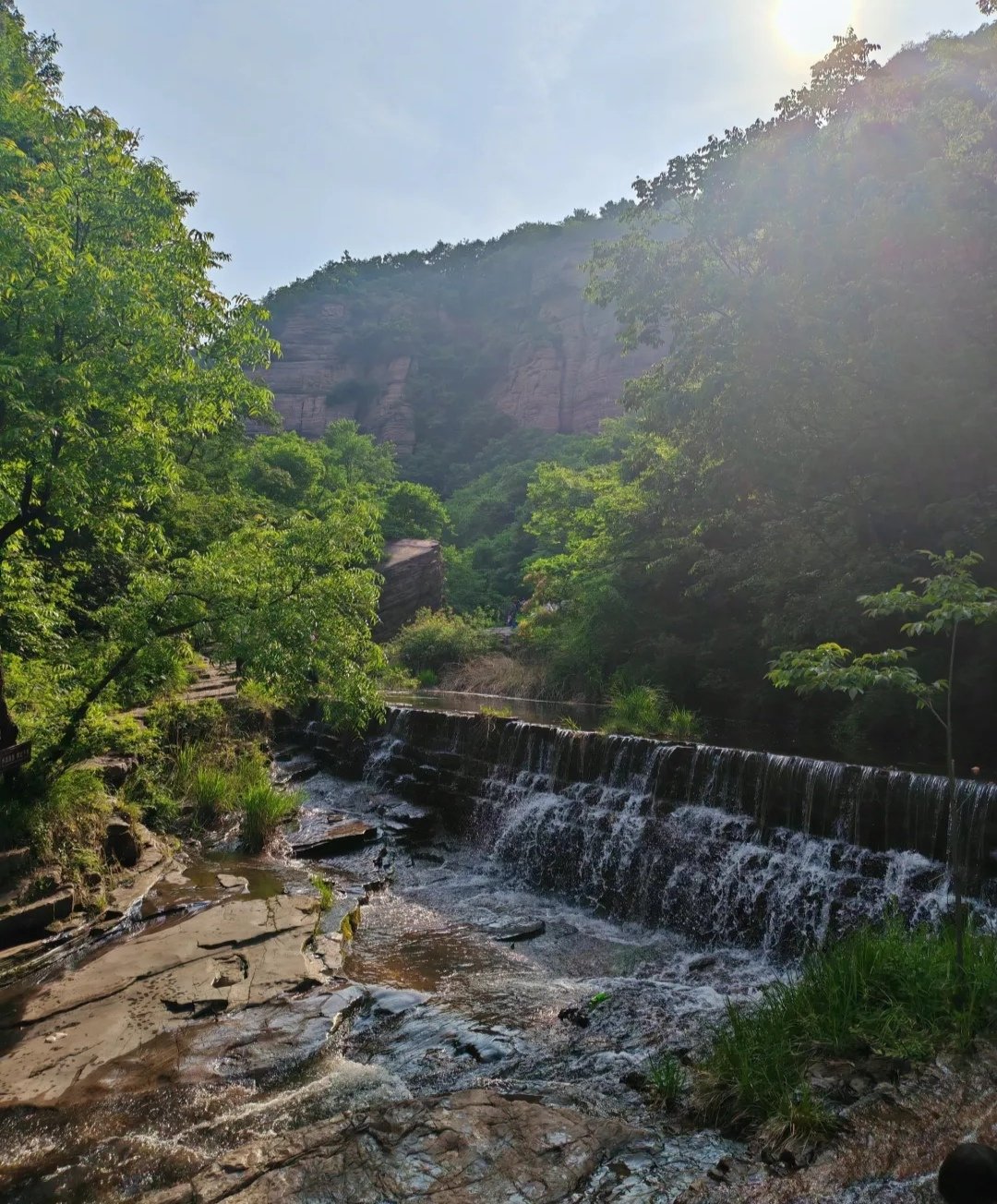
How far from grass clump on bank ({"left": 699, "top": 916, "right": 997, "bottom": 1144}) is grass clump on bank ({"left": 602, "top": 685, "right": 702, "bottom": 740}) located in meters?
8.77

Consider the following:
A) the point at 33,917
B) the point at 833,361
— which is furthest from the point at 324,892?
the point at 833,361

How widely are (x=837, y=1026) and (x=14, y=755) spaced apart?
610 cm

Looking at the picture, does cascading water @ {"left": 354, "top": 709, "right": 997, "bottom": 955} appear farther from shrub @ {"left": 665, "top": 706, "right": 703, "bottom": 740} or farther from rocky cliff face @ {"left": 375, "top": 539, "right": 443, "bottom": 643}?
rocky cliff face @ {"left": 375, "top": 539, "right": 443, "bottom": 643}

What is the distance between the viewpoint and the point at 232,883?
26.7 ft

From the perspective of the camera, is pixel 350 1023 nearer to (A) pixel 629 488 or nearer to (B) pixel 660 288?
(B) pixel 660 288

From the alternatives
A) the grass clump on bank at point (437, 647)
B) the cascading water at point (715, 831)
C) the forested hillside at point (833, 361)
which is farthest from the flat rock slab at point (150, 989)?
the grass clump on bank at point (437, 647)

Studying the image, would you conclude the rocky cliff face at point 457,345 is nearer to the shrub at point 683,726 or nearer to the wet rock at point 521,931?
the shrub at point 683,726

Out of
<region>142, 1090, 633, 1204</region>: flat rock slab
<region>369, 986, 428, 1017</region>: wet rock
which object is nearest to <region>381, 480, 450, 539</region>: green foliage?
<region>369, 986, 428, 1017</region>: wet rock

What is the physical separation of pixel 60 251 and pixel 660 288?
40.6ft

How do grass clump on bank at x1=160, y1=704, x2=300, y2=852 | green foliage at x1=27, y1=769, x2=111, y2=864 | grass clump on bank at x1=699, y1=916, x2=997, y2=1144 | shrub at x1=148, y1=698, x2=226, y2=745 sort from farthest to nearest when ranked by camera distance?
shrub at x1=148, y1=698, x2=226, y2=745 → grass clump on bank at x1=160, y1=704, x2=300, y2=852 → green foliage at x1=27, y1=769, x2=111, y2=864 → grass clump on bank at x1=699, y1=916, x2=997, y2=1144

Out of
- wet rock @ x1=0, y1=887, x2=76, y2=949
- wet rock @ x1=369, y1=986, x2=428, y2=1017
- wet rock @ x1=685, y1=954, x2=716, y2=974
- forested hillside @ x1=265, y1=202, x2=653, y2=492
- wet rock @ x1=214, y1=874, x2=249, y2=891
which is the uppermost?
forested hillside @ x1=265, y1=202, x2=653, y2=492

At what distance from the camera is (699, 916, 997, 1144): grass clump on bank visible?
368cm

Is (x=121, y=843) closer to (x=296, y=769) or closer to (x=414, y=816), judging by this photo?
(x=414, y=816)

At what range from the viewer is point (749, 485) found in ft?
48.8
